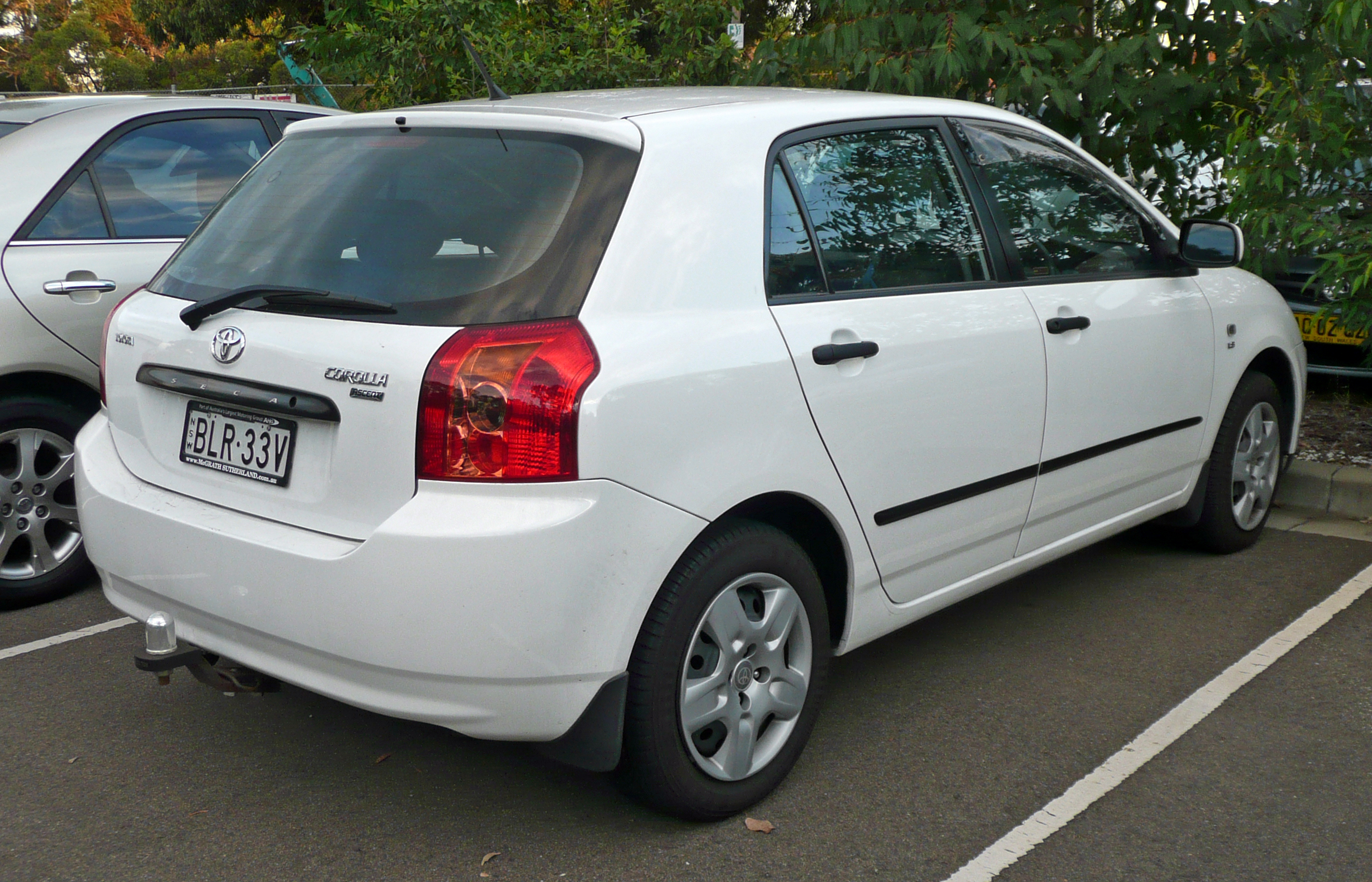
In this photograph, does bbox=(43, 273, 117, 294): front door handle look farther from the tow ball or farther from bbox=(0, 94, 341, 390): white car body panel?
the tow ball

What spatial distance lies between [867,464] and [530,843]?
3.89 feet

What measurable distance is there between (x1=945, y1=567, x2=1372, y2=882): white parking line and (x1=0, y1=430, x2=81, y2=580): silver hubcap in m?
3.27

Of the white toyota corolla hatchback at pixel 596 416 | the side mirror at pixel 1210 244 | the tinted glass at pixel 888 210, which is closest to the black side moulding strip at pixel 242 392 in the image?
the white toyota corolla hatchback at pixel 596 416

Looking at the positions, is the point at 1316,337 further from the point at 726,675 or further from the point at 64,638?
the point at 64,638

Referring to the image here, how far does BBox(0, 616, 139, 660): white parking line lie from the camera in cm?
409

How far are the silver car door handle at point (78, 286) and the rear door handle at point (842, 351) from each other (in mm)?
2774

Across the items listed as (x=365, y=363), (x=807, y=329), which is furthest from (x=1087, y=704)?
(x=365, y=363)

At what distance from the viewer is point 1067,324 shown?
373cm

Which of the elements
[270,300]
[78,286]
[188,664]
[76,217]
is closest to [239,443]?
[270,300]

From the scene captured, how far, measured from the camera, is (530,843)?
A: 2945 mm

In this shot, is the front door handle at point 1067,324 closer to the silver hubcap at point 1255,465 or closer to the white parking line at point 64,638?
the silver hubcap at point 1255,465

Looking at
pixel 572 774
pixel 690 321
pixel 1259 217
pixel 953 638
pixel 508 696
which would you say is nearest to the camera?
pixel 508 696

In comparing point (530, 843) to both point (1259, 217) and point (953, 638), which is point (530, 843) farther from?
point (1259, 217)

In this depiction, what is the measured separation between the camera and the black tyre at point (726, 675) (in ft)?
8.90
